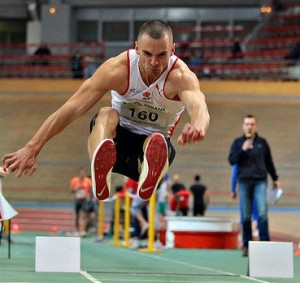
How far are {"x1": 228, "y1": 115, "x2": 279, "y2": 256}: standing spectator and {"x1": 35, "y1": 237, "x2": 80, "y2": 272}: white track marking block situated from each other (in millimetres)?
4404

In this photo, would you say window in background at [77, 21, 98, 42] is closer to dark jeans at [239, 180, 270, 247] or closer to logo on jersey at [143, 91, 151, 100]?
dark jeans at [239, 180, 270, 247]

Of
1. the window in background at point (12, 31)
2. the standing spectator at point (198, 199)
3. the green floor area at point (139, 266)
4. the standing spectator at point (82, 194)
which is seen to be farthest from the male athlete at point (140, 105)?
the window in background at point (12, 31)

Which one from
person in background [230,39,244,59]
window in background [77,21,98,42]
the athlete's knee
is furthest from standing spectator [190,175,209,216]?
window in background [77,21,98,42]

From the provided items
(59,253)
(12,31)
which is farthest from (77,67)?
(59,253)

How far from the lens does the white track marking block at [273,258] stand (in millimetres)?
8695

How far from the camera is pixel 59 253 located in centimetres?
874

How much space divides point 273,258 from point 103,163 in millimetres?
2156

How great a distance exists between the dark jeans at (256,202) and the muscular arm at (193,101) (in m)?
5.54

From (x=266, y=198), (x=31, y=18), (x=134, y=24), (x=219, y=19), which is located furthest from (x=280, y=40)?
(x=266, y=198)

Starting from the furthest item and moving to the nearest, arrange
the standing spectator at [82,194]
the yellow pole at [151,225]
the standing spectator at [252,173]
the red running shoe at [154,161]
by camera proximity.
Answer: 1. the standing spectator at [82,194]
2. the yellow pole at [151,225]
3. the standing spectator at [252,173]
4. the red running shoe at [154,161]

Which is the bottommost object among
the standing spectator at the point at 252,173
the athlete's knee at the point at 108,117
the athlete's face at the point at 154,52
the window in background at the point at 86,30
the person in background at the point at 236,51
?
the standing spectator at the point at 252,173

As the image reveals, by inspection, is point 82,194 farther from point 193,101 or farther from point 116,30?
point 116,30

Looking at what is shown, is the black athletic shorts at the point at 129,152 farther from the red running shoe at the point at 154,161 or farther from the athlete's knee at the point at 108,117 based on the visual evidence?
the red running shoe at the point at 154,161

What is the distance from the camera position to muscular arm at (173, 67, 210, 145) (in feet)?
21.2
